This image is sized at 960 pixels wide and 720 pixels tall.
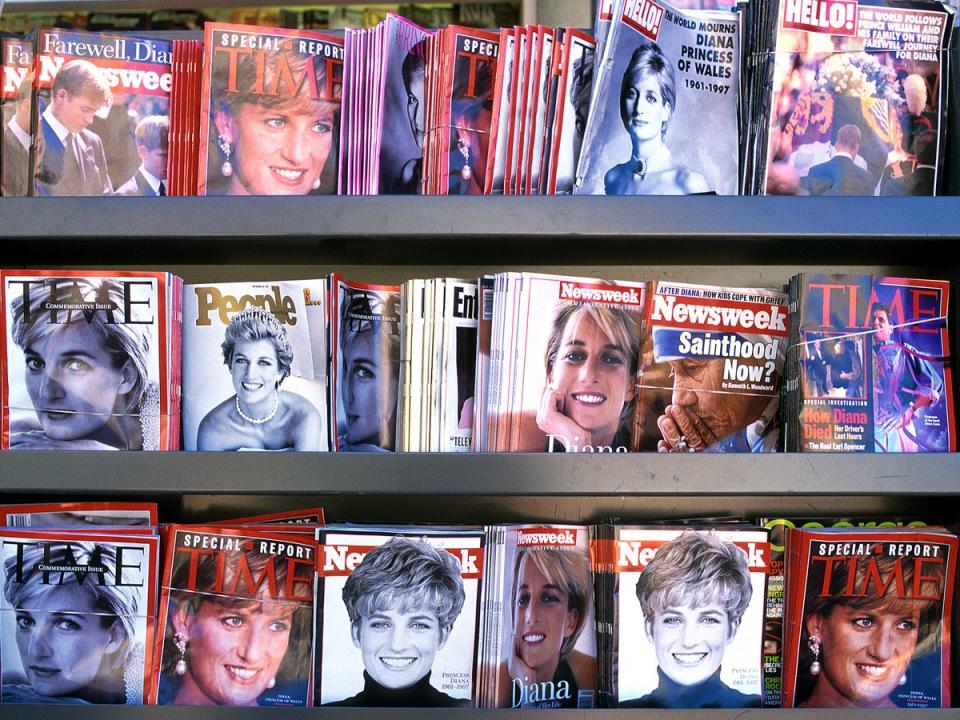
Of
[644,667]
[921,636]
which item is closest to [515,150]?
[644,667]

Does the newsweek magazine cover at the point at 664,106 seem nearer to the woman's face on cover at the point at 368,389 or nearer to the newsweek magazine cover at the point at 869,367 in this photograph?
the newsweek magazine cover at the point at 869,367

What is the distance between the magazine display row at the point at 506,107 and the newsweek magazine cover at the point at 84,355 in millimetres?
171

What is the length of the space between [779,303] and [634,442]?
0.33 metres

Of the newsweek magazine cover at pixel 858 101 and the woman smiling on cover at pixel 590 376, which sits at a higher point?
the newsweek magazine cover at pixel 858 101

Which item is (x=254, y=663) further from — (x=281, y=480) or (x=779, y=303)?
(x=779, y=303)

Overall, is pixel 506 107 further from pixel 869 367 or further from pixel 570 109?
pixel 869 367

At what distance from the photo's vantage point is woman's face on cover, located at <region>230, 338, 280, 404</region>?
1389 millimetres

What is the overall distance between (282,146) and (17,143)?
0.43 metres

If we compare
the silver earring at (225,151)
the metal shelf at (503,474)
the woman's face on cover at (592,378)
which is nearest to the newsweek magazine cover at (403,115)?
Answer: the silver earring at (225,151)

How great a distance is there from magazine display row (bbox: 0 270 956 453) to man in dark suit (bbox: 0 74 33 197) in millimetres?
169

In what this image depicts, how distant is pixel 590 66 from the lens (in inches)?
54.2

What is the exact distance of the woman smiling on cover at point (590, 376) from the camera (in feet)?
4.47

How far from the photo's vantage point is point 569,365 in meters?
1.37

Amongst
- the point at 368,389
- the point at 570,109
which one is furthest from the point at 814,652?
the point at 570,109
